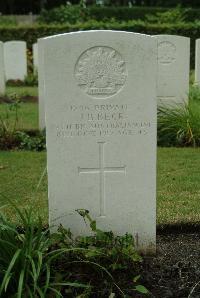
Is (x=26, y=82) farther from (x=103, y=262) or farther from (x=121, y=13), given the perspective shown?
(x=103, y=262)

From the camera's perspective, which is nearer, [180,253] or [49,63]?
[49,63]

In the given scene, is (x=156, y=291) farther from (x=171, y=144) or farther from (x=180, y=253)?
(x=171, y=144)

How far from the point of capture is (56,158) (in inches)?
144

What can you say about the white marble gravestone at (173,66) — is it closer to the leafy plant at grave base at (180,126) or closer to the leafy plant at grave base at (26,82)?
the leafy plant at grave base at (180,126)

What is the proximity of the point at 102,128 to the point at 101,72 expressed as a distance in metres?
0.35

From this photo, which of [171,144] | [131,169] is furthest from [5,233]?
[171,144]

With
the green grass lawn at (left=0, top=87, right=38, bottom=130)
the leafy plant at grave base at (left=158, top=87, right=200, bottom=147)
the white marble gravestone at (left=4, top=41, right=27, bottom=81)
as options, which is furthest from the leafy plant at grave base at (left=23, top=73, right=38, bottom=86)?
the leafy plant at grave base at (left=158, top=87, right=200, bottom=147)

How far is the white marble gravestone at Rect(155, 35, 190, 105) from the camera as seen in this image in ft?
28.3

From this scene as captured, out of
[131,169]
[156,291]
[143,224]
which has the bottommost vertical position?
[156,291]

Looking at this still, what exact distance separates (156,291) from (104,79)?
1322mm

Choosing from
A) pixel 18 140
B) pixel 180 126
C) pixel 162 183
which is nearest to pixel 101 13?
pixel 180 126

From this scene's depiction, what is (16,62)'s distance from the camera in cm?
1672

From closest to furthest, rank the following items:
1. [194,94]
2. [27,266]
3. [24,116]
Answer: [27,266]
[194,94]
[24,116]

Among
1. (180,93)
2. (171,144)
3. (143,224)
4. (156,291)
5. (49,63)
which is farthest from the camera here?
(180,93)
